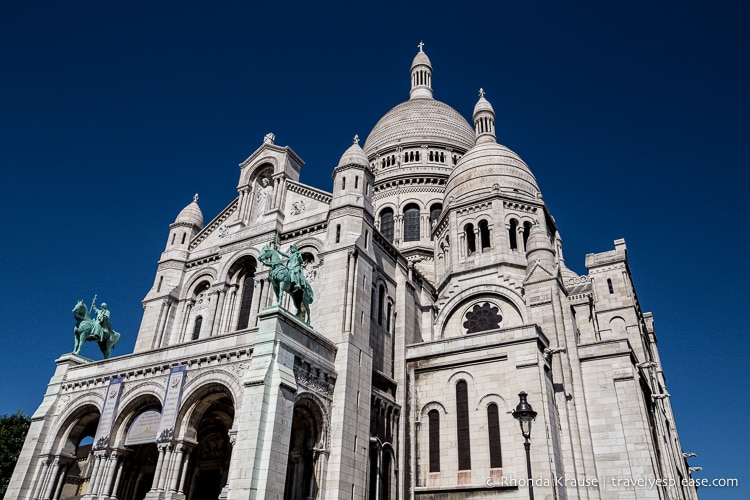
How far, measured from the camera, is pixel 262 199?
33188 mm

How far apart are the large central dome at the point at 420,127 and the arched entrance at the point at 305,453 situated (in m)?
34.2

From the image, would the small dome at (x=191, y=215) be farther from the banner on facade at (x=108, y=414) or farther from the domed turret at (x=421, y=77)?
the domed turret at (x=421, y=77)

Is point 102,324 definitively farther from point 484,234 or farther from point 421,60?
point 421,60

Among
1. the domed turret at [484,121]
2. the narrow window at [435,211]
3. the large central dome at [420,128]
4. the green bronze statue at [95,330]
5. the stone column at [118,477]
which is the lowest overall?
the stone column at [118,477]

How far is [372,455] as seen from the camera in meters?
24.6

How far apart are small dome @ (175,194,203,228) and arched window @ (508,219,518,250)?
19063 millimetres

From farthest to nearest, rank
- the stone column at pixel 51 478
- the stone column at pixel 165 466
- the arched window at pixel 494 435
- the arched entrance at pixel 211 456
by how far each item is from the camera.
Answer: the arched window at pixel 494 435 → the arched entrance at pixel 211 456 → the stone column at pixel 51 478 → the stone column at pixel 165 466

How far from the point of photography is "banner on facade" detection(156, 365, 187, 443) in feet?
71.1

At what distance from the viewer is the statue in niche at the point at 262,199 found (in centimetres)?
3253

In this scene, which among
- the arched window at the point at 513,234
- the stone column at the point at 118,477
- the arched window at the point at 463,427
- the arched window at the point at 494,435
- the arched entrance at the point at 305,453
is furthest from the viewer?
the arched window at the point at 513,234

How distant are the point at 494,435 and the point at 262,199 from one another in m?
17.6

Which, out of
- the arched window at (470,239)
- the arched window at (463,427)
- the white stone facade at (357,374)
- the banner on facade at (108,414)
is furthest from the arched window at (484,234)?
the banner on facade at (108,414)

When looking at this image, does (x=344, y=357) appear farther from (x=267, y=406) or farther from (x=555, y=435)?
(x=555, y=435)

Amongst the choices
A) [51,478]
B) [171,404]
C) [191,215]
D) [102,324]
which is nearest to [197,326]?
[102,324]
